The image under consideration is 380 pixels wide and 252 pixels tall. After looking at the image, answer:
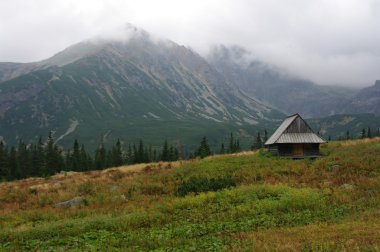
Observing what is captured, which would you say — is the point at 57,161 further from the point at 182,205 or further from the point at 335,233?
the point at 335,233

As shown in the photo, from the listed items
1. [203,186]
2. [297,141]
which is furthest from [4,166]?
[203,186]

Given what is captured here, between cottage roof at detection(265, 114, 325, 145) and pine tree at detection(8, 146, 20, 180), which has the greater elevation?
cottage roof at detection(265, 114, 325, 145)

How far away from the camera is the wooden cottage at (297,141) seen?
51500mm

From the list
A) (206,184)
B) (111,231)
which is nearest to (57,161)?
(206,184)

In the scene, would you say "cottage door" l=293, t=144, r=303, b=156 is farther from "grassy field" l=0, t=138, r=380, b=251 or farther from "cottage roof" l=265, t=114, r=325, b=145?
"grassy field" l=0, t=138, r=380, b=251

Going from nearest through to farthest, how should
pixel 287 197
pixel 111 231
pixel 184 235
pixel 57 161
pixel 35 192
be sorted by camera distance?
pixel 184 235 → pixel 111 231 → pixel 287 197 → pixel 35 192 → pixel 57 161

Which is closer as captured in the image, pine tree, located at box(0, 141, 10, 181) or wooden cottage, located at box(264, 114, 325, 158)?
wooden cottage, located at box(264, 114, 325, 158)

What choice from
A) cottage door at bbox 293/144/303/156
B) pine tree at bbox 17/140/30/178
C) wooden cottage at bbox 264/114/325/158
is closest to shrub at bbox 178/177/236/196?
wooden cottage at bbox 264/114/325/158

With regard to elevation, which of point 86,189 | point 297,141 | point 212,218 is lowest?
point 212,218

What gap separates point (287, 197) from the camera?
20500mm

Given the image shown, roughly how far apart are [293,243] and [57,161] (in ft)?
336

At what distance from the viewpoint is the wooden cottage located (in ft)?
169

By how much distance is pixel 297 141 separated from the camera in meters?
51.7

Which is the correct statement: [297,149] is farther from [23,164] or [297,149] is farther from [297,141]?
[23,164]
